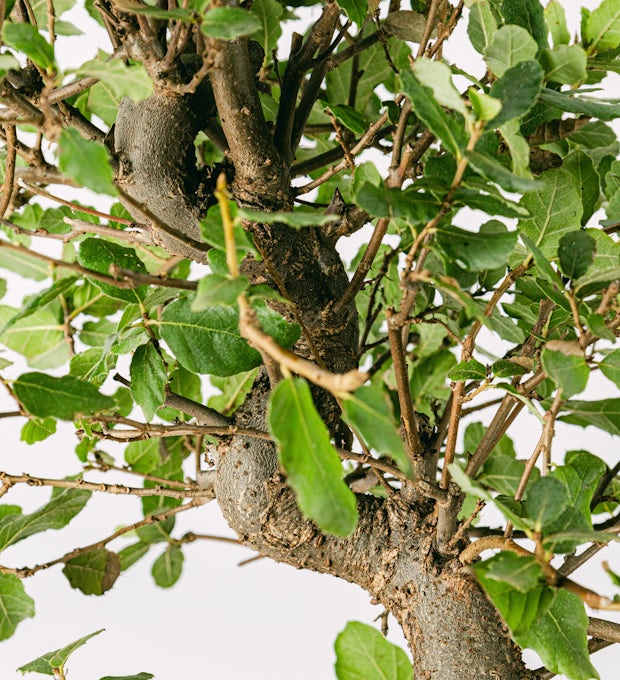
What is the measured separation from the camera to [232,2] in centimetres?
53

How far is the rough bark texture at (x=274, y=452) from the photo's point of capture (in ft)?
1.89

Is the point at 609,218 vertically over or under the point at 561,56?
under

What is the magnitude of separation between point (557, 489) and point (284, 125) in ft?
1.19

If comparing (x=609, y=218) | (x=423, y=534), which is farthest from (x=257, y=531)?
(x=609, y=218)

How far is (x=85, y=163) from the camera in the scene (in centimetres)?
39

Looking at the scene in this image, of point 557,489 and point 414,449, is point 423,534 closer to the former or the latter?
point 414,449

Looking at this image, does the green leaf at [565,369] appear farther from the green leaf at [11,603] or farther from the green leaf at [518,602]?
the green leaf at [11,603]

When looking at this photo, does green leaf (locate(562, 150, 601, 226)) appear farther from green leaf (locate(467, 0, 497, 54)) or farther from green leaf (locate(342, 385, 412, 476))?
green leaf (locate(342, 385, 412, 476))

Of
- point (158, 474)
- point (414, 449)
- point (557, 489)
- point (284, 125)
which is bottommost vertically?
point (158, 474)

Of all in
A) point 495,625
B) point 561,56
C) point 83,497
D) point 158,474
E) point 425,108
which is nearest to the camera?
point 425,108

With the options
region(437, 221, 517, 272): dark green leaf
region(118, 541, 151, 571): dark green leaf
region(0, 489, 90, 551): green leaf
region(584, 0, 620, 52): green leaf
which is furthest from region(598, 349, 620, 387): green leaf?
region(118, 541, 151, 571): dark green leaf

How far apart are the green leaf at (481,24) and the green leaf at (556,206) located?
99 mm

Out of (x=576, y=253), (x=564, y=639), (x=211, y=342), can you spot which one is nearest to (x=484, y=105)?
(x=576, y=253)

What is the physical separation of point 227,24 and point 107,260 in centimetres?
20
